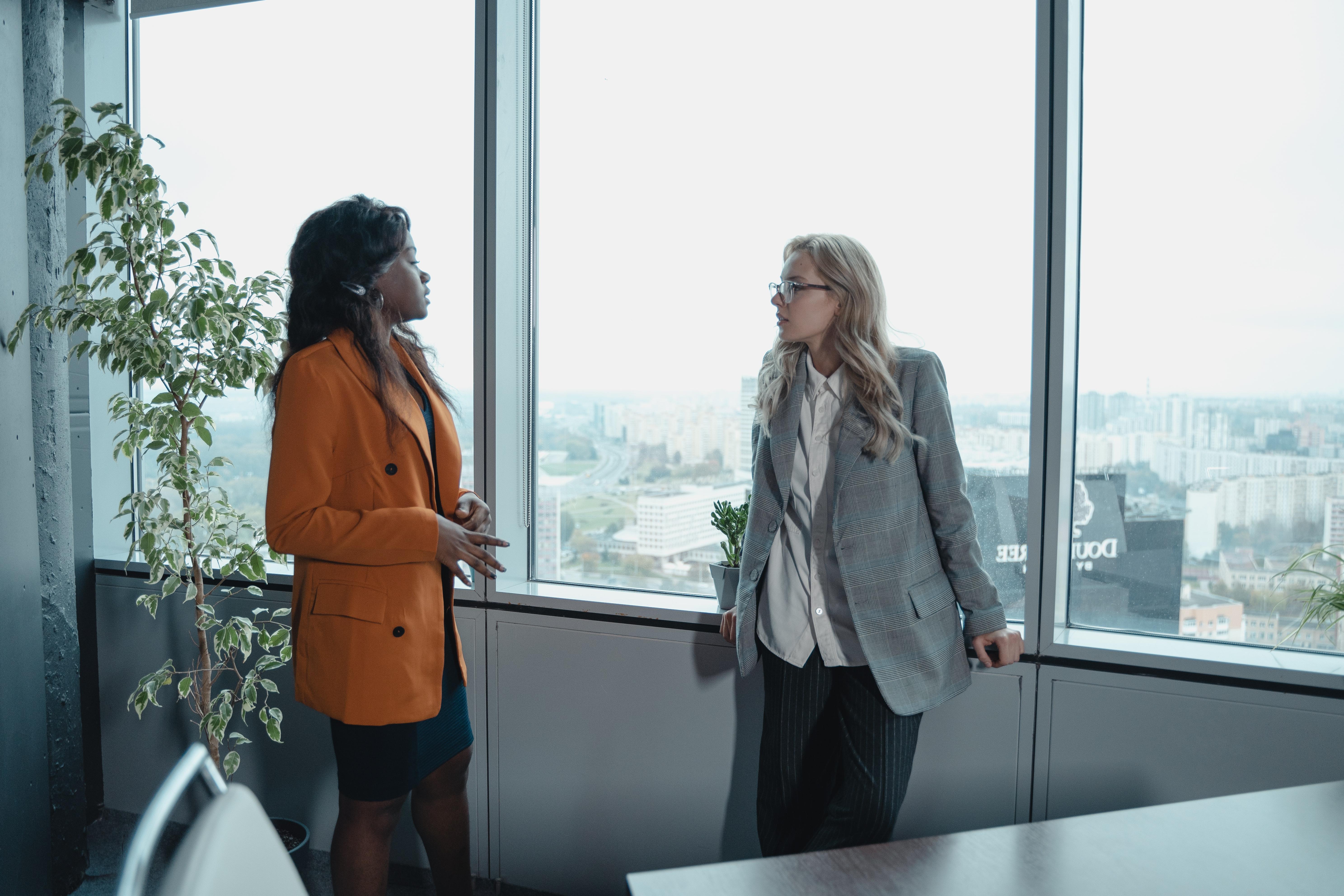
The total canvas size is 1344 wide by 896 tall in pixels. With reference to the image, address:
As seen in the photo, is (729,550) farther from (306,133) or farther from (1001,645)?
(306,133)

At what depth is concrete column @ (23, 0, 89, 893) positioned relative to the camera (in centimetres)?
248

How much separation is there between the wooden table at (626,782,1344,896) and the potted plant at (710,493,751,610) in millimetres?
1239

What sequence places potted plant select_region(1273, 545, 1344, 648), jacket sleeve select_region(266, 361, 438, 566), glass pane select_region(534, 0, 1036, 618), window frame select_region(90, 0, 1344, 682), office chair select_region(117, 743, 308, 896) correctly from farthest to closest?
glass pane select_region(534, 0, 1036, 618)
window frame select_region(90, 0, 1344, 682)
potted plant select_region(1273, 545, 1344, 648)
jacket sleeve select_region(266, 361, 438, 566)
office chair select_region(117, 743, 308, 896)

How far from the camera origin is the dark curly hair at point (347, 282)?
1.81 metres

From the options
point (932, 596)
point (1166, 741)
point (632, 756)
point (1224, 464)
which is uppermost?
point (1224, 464)

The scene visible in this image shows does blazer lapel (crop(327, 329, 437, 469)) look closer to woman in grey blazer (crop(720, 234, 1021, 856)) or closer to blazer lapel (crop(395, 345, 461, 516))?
blazer lapel (crop(395, 345, 461, 516))

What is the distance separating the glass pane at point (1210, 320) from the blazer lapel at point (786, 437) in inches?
31.4

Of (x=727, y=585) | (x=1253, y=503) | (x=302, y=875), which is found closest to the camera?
(x=1253, y=503)

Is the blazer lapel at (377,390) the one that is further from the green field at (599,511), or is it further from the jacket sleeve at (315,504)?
the green field at (599,511)

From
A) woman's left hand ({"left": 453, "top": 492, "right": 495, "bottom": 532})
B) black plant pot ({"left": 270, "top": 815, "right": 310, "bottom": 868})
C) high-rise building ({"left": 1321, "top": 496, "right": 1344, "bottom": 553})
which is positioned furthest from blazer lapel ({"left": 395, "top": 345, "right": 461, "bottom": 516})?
high-rise building ({"left": 1321, "top": 496, "right": 1344, "bottom": 553})

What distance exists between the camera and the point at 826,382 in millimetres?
1875

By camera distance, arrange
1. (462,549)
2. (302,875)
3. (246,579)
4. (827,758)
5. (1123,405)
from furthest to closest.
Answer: (246,579)
(302,875)
(1123,405)
(827,758)
(462,549)

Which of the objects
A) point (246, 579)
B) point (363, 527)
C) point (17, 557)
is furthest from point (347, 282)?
point (246, 579)

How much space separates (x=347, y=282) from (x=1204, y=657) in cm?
207
